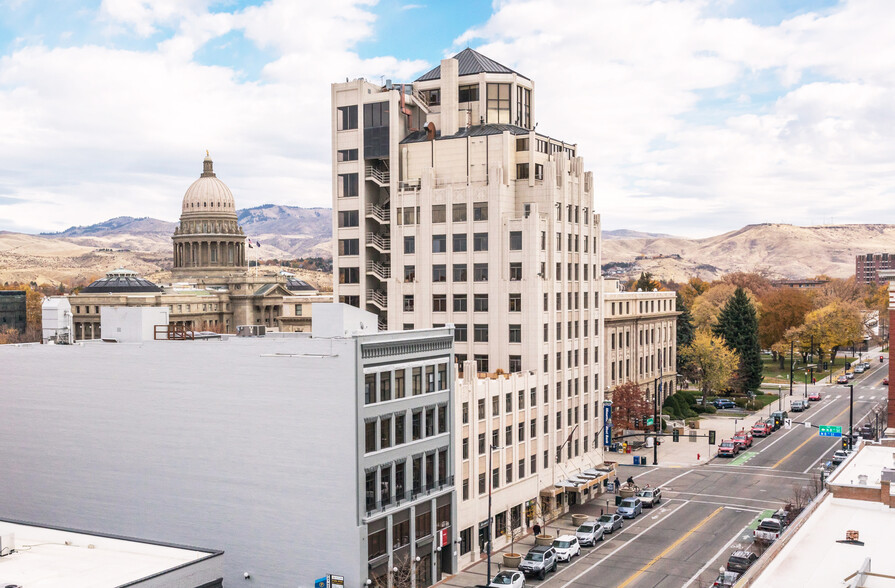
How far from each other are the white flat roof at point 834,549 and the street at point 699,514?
15.1m

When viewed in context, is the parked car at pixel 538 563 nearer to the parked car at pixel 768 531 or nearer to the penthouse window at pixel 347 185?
the parked car at pixel 768 531

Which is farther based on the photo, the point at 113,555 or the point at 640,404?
the point at 640,404

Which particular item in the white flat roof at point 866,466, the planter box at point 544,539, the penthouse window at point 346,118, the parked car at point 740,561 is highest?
the penthouse window at point 346,118

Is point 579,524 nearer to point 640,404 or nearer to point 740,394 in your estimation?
point 640,404

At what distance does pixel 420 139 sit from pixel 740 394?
275ft

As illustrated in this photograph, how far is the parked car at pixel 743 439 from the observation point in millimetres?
100431

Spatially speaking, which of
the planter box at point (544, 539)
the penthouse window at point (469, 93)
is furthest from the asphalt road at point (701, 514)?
the penthouse window at point (469, 93)

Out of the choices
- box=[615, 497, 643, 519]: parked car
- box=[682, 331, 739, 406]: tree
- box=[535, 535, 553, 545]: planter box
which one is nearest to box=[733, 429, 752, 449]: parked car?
box=[682, 331, 739, 406]: tree

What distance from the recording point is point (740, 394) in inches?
5502

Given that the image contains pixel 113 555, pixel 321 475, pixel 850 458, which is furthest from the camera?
pixel 850 458

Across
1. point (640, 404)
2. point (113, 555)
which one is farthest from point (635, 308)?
point (113, 555)

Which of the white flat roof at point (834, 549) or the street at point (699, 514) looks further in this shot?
the street at point (699, 514)

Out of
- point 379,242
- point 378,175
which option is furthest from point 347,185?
point 379,242

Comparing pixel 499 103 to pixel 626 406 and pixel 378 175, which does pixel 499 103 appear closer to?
pixel 378 175
